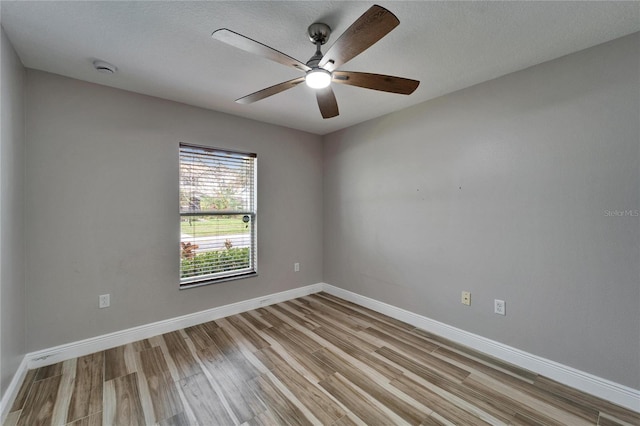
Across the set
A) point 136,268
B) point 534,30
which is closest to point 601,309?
point 534,30

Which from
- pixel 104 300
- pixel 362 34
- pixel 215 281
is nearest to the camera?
pixel 362 34

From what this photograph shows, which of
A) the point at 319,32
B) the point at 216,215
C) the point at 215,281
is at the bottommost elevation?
the point at 215,281

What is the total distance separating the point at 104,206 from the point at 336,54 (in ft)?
7.84

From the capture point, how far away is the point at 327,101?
1914 mm

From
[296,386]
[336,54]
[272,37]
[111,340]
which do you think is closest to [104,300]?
[111,340]

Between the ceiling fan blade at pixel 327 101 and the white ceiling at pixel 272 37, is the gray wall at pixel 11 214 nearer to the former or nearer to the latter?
the white ceiling at pixel 272 37

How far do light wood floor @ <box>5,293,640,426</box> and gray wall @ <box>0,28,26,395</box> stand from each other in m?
0.36

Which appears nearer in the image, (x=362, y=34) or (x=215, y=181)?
(x=362, y=34)

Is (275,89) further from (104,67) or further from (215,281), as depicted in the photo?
(215,281)

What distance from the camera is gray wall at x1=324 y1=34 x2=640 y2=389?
1.77 meters

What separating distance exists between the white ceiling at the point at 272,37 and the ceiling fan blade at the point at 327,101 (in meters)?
0.33

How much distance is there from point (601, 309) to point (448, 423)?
52.5 inches

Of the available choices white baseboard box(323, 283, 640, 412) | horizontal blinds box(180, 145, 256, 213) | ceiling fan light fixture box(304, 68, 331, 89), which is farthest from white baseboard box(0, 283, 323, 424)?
ceiling fan light fixture box(304, 68, 331, 89)

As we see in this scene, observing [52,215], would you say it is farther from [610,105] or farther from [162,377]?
[610,105]
